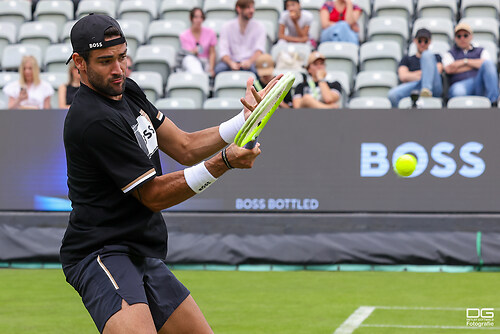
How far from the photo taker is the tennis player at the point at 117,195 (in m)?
3.50

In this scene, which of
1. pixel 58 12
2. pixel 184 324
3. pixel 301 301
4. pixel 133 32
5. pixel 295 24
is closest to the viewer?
pixel 184 324

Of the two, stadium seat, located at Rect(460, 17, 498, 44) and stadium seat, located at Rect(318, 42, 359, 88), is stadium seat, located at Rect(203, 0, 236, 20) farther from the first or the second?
stadium seat, located at Rect(460, 17, 498, 44)

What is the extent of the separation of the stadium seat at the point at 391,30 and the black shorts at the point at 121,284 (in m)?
8.23

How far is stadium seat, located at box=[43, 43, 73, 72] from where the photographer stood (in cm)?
1183

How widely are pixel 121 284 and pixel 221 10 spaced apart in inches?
362

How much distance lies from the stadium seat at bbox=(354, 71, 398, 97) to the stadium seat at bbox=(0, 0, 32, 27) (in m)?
5.92

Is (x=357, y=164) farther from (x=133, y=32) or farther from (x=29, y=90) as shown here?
(x=133, y=32)

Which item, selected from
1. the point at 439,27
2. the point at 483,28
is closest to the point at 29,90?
the point at 439,27

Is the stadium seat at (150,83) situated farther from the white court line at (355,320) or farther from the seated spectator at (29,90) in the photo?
the white court line at (355,320)

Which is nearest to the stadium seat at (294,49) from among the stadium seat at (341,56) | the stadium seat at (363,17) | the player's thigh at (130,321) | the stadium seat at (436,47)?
the stadium seat at (341,56)

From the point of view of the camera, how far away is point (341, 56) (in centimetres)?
1097

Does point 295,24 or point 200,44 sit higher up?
point 295,24

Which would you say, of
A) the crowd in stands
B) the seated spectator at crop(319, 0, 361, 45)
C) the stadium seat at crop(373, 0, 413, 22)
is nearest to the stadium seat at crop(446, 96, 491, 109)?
the crowd in stands

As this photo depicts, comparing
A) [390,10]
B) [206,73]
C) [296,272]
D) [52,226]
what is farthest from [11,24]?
[296,272]
